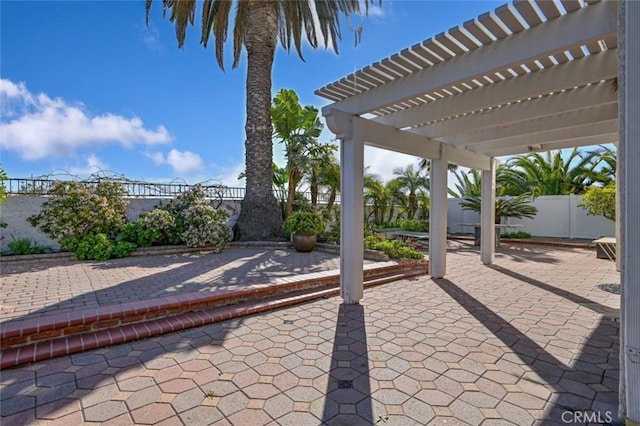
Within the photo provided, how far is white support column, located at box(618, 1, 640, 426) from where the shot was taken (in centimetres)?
→ 212

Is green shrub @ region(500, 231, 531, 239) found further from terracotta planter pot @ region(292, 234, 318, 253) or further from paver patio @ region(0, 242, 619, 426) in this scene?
paver patio @ region(0, 242, 619, 426)

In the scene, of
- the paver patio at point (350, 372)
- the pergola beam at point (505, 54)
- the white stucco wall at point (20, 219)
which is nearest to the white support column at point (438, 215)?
the paver patio at point (350, 372)

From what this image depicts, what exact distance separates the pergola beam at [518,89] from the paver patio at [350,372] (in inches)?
125

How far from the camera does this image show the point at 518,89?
4.61m

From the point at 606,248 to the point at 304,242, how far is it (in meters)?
8.98

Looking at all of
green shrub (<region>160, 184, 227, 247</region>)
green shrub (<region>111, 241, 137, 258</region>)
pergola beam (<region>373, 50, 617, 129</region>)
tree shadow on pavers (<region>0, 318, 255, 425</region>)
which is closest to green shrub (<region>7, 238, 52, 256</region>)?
green shrub (<region>111, 241, 137, 258</region>)

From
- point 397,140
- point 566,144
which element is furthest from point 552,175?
point 397,140

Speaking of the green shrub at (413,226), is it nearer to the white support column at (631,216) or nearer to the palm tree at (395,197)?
the palm tree at (395,197)

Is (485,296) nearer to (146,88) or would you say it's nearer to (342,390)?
(342,390)

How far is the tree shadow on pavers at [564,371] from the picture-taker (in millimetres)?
2473

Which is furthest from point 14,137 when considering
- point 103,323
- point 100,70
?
point 103,323

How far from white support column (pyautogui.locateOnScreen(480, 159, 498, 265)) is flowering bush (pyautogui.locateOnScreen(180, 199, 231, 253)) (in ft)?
25.5

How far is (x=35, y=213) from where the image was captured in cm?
870

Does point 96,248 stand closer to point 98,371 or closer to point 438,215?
point 98,371
